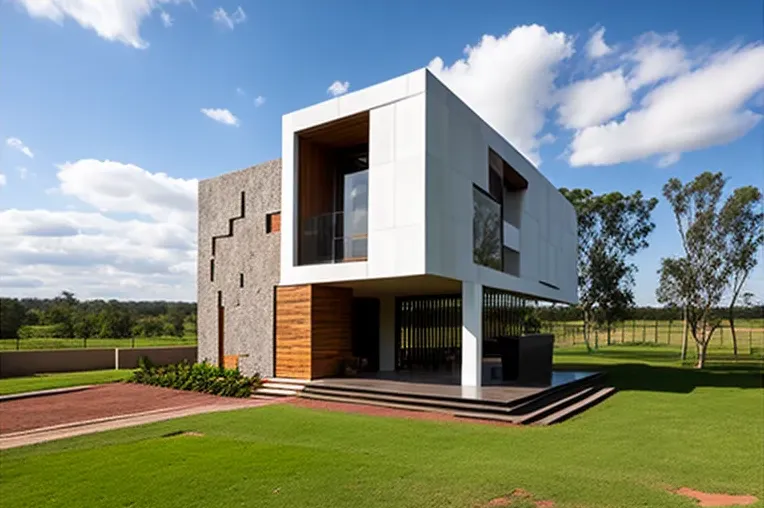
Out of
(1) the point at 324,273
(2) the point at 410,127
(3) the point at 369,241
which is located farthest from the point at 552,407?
(2) the point at 410,127

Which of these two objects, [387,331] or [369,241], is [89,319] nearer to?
[387,331]

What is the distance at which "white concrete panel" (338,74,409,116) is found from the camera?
11.6 meters

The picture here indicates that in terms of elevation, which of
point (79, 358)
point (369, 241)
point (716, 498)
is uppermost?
point (369, 241)

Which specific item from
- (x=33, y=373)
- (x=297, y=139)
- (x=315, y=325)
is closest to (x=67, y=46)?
(x=297, y=139)

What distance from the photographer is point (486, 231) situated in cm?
1430

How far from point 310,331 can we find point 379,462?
23.1 feet

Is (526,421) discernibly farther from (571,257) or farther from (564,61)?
(571,257)

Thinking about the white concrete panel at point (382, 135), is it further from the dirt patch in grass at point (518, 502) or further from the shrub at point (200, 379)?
the dirt patch in grass at point (518, 502)

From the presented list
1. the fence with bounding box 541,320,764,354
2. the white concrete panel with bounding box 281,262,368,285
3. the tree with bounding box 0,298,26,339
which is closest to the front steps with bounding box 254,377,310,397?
the white concrete panel with bounding box 281,262,368,285

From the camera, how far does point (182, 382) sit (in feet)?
45.9

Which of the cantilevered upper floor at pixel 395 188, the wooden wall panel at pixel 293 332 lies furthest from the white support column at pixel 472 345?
the wooden wall panel at pixel 293 332

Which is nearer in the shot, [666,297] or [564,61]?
[564,61]

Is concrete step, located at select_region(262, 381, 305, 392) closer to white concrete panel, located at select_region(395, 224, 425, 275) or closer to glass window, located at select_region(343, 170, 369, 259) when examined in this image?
glass window, located at select_region(343, 170, 369, 259)

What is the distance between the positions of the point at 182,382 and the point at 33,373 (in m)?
9.20
